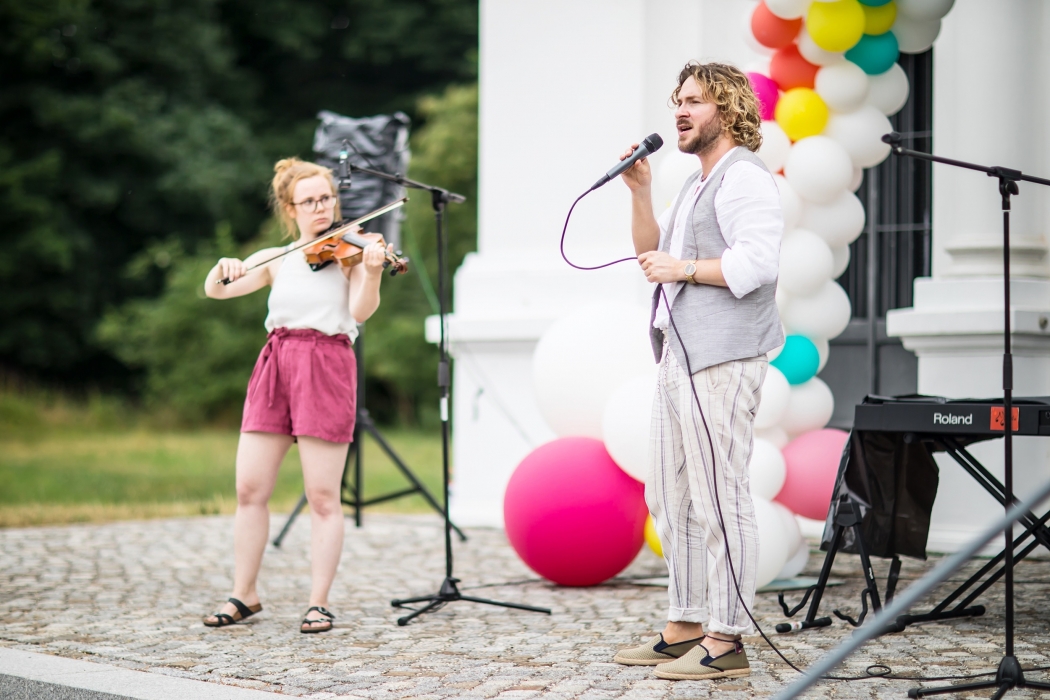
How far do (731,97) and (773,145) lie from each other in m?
1.76

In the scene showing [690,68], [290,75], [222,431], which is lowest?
[222,431]

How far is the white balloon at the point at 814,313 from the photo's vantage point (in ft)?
18.2

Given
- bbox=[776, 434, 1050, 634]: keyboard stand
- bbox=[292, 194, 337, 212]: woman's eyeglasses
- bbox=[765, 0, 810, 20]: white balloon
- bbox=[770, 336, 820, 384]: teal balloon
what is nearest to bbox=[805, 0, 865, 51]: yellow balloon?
bbox=[765, 0, 810, 20]: white balloon

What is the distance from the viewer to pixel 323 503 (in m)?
4.69

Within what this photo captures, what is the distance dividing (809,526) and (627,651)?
343 cm

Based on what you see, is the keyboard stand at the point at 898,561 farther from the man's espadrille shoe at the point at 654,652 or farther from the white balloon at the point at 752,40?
the white balloon at the point at 752,40

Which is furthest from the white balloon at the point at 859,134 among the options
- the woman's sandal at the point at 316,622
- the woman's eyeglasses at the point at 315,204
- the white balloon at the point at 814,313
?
the woman's sandal at the point at 316,622

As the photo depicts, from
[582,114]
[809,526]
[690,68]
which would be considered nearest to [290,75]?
[582,114]

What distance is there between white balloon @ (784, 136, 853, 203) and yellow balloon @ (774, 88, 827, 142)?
0.15ft

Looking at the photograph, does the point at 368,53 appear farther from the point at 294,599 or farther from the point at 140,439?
the point at 294,599

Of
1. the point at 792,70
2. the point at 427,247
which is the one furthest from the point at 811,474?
the point at 427,247

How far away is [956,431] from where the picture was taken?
4133 millimetres

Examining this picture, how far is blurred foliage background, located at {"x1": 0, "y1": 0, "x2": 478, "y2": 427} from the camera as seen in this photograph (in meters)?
20.7

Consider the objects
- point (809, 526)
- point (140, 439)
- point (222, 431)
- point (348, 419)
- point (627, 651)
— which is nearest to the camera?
point (627, 651)
